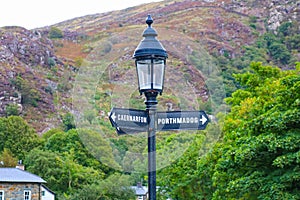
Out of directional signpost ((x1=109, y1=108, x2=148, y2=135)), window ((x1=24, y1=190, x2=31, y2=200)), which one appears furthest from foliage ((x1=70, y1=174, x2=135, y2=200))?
directional signpost ((x1=109, y1=108, x2=148, y2=135))

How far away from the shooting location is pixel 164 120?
910 cm

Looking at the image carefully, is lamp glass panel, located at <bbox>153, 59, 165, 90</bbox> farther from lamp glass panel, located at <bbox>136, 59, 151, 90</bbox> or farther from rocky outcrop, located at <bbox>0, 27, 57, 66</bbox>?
rocky outcrop, located at <bbox>0, 27, 57, 66</bbox>

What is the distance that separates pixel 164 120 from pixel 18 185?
137 feet

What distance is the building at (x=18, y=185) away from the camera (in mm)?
48406

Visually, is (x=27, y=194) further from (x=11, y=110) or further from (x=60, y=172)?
(x=11, y=110)

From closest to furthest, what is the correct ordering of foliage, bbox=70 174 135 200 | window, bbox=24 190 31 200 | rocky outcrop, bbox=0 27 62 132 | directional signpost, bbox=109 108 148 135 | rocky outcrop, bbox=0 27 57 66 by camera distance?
directional signpost, bbox=109 108 148 135 → window, bbox=24 190 31 200 → foliage, bbox=70 174 135 200 → rocky outcrop, bbox=0 27 62 132 → rocky outcrop, bbox=0 27 57 66

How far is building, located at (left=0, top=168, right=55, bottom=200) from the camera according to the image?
48.4 meters

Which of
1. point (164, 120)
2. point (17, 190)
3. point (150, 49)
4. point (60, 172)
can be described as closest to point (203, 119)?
point (164, 120)

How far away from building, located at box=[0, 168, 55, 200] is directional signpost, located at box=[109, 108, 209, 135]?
1612 inches

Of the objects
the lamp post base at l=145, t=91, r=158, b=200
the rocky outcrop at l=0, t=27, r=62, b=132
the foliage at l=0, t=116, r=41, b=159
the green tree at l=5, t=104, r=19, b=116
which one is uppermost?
the rocky outcrop at l=0, t=27, r=62, b=132

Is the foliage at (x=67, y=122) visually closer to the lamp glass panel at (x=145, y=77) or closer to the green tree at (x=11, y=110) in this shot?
the green tree at (x=11, y=110)

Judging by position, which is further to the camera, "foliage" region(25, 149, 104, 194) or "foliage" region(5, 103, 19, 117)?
"foliage" region(5, 103, 19, 117)

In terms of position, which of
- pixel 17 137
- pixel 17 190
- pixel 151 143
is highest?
pixel 17 137

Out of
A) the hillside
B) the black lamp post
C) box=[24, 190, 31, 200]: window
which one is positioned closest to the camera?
the black lamp post
